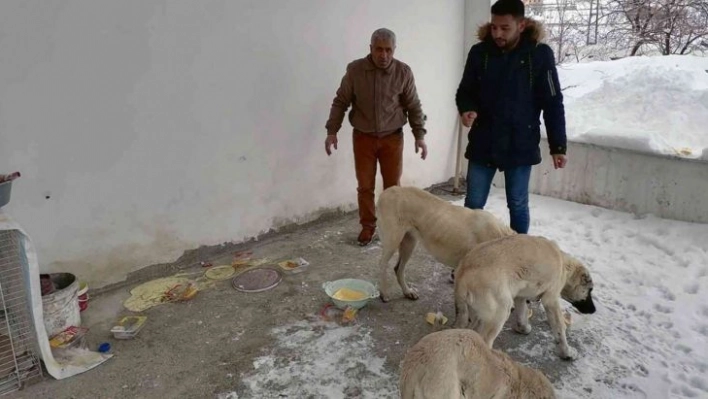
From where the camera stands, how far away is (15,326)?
2998 mm

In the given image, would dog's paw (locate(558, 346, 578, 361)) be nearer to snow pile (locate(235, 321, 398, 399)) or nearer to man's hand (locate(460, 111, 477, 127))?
snow pile (locate(235, 321, 398, 399))

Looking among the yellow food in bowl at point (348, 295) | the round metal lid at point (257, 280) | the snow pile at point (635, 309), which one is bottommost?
the snow pile at point (635, 309)

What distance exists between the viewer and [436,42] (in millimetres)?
5961

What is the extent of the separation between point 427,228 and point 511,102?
109cm

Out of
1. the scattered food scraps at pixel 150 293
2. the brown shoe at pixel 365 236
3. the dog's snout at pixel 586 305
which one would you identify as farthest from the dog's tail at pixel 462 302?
the scattered food scraps at pixel 150 293

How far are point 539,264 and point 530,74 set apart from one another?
1.40m

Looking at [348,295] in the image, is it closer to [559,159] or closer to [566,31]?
[559,159]

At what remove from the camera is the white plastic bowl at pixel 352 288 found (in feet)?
11.5

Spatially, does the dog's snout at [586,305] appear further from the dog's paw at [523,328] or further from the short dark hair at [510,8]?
the short dark hair at [510,8]

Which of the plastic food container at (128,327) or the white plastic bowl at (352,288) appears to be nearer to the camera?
the plastic food container at (128,327)

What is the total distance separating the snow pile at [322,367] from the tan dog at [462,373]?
0.75 m

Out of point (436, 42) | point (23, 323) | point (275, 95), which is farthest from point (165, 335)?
point (436, 42)

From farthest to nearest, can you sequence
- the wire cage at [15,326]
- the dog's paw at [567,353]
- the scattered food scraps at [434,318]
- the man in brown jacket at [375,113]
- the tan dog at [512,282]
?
the man in brown jacket at [375,113] → the scattered food scraps at [434,318] → the dog's paw at [567,353] → the wire cage at [15,326] → the tan dog at [512,282]

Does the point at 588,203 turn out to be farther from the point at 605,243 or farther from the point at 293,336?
the point at 293,336
